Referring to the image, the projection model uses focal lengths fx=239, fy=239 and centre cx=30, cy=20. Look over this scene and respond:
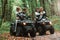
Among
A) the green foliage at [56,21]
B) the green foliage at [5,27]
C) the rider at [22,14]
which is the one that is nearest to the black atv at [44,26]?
the green foliage at [56,21]

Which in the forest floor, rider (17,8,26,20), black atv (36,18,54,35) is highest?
rider (17,8,26,20)

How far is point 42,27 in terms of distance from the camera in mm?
6020

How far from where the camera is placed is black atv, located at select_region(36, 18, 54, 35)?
5945 mm

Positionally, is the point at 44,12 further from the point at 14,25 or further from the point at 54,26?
the point at 14,25

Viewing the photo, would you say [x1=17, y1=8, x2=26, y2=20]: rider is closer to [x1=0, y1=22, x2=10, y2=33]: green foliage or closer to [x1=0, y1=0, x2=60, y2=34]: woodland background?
[x1=0, y1=0, x2=60, y2=34]: woodland background

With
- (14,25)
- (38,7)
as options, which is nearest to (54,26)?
(38,7)

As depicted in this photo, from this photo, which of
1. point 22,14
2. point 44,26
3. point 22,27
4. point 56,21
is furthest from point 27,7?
point 56,21

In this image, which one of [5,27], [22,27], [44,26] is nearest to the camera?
[5,27]

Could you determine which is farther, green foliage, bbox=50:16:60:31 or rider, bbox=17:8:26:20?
green foliage, bbox=50:16:60:31

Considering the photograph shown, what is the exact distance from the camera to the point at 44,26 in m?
6.02

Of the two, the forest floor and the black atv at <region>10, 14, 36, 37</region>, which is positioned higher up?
the black atv at <region>10, 14, 36, 37</region>

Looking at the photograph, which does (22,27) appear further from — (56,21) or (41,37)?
(56,21)

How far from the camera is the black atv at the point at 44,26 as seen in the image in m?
5.95

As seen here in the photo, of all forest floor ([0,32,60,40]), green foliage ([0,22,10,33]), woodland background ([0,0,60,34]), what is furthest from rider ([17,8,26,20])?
forest floor ([0,32,60,40])
